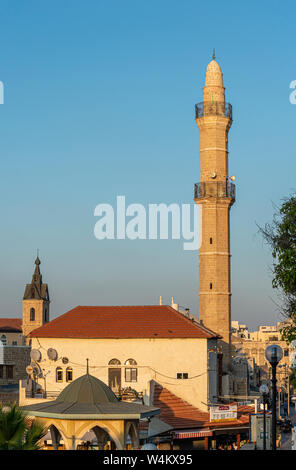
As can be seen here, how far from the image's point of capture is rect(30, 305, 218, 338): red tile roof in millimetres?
46750

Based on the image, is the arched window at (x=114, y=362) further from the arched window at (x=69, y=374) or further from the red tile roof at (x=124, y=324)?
the arched window at (x=69, y=374)

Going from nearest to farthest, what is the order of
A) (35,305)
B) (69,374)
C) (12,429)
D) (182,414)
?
(12,429)
(182,414)
(69,374)
(35,305)

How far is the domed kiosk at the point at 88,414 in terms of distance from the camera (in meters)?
22.0

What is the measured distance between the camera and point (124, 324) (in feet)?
159

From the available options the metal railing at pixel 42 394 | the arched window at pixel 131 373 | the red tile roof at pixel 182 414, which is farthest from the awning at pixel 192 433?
the metal railing at pixel 42 394

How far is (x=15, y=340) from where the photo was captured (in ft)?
452

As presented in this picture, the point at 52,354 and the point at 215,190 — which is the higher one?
the point at 215,190

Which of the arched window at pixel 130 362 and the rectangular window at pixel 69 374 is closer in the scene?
the arched window at pixel 130 362

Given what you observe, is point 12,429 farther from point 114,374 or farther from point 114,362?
point 114,362

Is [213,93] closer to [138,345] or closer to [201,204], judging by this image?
[201,204]

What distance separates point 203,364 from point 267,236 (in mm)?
26113

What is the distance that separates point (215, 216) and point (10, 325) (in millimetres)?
90713

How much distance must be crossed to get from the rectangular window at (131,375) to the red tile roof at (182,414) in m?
1.54

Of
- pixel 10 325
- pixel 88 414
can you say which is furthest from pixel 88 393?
pixel 10 325
